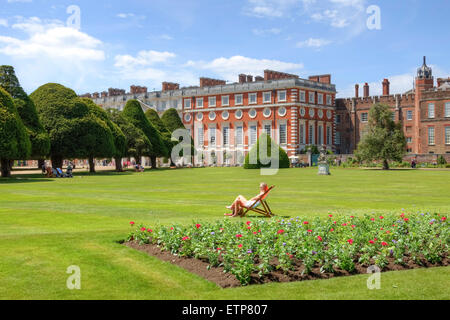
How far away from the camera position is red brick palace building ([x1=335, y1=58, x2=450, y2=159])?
69875mm

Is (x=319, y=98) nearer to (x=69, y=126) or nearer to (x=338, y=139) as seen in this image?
(x=338, y=139)

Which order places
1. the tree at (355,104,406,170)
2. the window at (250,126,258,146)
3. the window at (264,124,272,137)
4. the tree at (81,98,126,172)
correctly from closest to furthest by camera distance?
the tree at (81,98,126,172)
the tree at (355,104,406,170)
the window at (264,124,272,137)
the window at (250,126,258,146)

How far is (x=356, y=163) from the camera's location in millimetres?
64562

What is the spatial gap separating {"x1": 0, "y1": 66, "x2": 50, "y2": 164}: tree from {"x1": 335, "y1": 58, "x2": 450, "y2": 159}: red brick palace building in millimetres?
45803

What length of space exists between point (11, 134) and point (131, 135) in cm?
2470

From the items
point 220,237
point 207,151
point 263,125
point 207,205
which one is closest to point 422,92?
point 263,125

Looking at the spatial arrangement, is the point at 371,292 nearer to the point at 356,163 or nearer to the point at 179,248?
the point at 179,248

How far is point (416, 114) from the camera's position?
7312cm

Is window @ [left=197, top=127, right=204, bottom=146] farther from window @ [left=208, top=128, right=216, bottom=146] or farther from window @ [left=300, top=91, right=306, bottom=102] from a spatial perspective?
window @ [left=300, top=91, right=306, bottom=102]

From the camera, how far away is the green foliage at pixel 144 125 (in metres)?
62.8

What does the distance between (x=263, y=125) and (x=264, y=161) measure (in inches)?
858

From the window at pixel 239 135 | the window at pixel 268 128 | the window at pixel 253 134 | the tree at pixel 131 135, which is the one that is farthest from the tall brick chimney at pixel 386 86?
the tree at pixel 131 135

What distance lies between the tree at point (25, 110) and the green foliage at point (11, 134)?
3.29 m

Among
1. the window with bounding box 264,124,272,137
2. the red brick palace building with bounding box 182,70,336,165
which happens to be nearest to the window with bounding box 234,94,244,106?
the red brick palace building with bounding box 182,70,336,165
